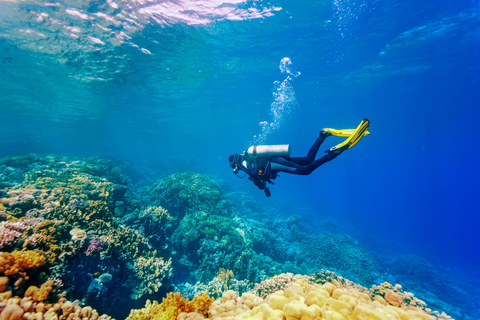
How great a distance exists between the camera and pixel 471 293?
17406 mm

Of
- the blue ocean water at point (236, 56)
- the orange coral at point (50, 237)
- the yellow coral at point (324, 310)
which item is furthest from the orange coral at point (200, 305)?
the blue ocean water at point (236, 56)

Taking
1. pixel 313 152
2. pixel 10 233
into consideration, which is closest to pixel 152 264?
pixel 10 233

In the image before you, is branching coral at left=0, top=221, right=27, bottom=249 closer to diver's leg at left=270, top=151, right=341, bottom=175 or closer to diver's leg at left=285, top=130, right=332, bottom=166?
diver's leg at left=270, top=151, right=341, bottom=175

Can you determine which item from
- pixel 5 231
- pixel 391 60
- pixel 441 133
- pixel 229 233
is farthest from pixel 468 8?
pixel 441 133

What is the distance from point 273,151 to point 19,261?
6107 mm

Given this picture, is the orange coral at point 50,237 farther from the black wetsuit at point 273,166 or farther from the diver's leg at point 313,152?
the diver's leg at point 313,152

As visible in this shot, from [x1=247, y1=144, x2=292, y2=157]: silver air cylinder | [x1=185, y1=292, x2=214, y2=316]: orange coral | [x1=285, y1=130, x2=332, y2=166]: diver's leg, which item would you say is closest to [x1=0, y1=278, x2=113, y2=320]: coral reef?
[x1=185, y1=292, x2=214, y2=316]: orange coral

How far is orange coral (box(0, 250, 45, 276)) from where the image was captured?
10.0 feet

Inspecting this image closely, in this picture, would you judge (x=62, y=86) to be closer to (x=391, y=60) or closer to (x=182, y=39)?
(x=182, y=39)

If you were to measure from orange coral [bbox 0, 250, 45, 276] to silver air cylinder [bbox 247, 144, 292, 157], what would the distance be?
5597 mm

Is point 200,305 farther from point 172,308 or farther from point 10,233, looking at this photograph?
point 10,233

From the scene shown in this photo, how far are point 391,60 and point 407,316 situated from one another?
25.7 m

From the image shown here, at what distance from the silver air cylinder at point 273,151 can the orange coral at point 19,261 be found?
220 inches

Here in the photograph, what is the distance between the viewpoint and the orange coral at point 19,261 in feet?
10.0
